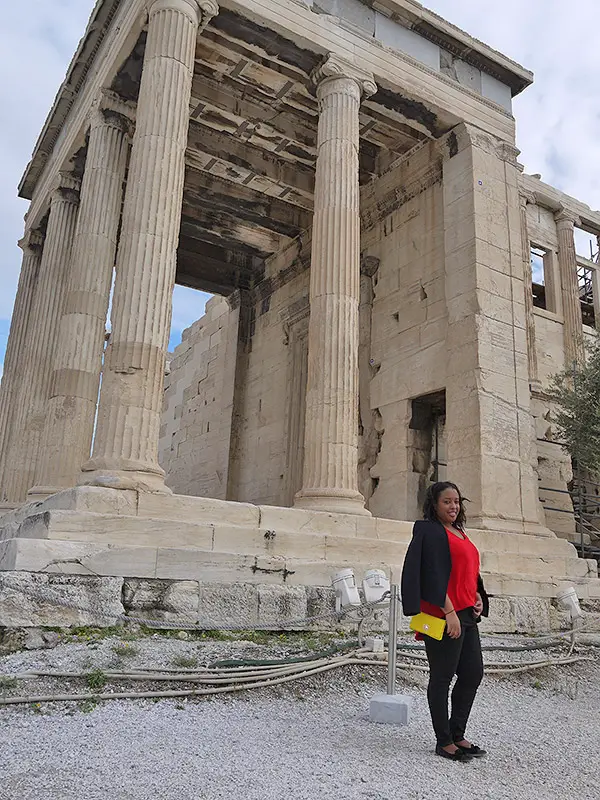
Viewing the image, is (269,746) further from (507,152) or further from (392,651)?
(507,152)

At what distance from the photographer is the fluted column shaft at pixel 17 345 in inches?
669

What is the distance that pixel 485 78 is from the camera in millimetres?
15391

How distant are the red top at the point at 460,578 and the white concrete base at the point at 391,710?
3.78 feet

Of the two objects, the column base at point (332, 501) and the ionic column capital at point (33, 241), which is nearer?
the column base at point (332, 501)

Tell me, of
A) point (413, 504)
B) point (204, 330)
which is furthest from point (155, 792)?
point (204, 330)

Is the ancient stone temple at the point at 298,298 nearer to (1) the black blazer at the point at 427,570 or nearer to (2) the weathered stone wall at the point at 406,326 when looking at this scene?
(2) the weathered stone wall at the point at 406,326

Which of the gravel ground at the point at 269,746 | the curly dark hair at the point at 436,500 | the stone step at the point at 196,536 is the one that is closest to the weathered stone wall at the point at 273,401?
the stone step at the point at 196,536

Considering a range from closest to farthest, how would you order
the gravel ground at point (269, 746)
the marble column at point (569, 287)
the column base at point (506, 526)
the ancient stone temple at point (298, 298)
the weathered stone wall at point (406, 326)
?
the gravel ground at point (269, 746)
the ancient stone temple at point (298, 298)
the column base at point (506, 526)
the weathered stone wall at point (406, 326)
the marble column at point (569, 287)

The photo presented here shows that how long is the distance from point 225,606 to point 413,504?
6671 mm

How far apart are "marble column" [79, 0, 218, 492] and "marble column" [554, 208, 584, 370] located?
36.5ft

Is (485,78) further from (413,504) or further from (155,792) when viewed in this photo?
(155,792)

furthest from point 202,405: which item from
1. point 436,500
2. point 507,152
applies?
point 436,500

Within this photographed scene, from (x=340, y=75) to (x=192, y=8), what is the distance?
2887mm

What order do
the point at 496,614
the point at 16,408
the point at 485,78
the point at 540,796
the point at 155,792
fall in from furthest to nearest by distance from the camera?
the point at 16,408, the point at 485,78, the point at 496,614, the point at 540,796, the point at 155,792
